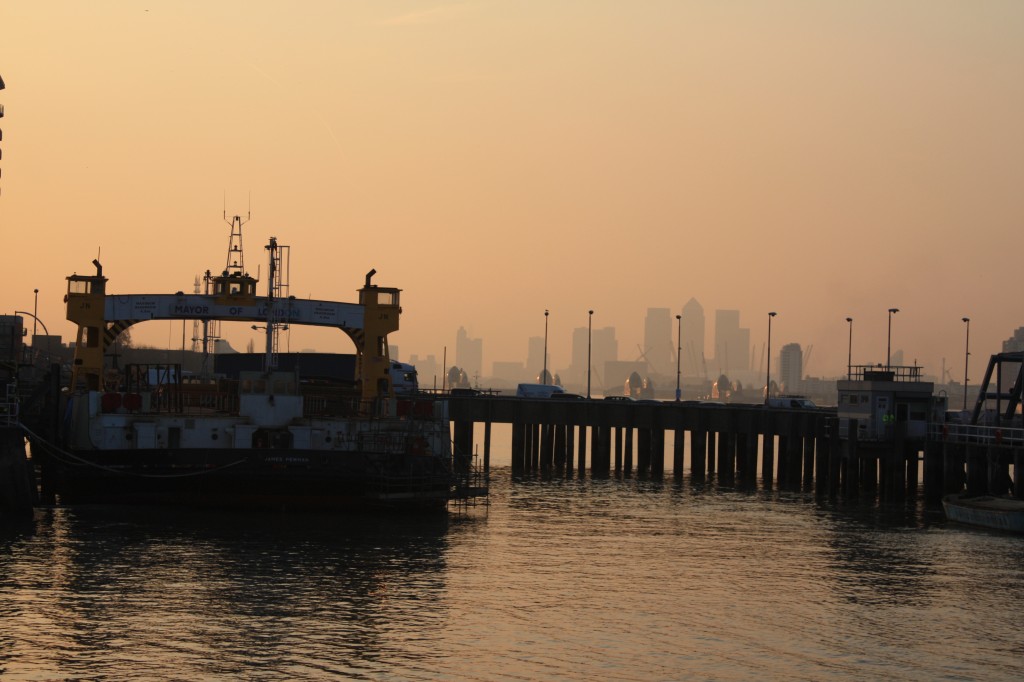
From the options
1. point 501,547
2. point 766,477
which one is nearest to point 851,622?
point 501,547

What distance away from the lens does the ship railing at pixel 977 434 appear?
69.5 m

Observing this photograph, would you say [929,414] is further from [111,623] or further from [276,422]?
[111,623]

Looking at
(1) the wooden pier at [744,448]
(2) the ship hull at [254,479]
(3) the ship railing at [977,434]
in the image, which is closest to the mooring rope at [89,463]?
(2) the ship hull at [254,479]

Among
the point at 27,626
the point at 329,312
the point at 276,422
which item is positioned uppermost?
the point at 329,312

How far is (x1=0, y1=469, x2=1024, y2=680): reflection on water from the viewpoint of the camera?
3550 centimetres

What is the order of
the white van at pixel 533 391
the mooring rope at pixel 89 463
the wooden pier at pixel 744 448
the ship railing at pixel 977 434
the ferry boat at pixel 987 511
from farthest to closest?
1. the white van at pixel 533 391
2. the wooden pier at pixel 744 448
3. the ship railing at pixel 977 434
4. the ferry boat at pixel 987 511
5. the mooring rope at pixel 89 463

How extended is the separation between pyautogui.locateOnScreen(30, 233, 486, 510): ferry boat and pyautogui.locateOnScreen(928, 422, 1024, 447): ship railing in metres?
26.0

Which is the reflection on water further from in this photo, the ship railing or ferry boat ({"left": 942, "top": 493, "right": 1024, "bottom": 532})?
the ship railing

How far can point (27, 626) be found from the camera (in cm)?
3800

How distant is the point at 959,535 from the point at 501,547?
21169 millimetres

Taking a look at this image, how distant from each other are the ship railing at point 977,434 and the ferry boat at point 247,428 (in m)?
26.0

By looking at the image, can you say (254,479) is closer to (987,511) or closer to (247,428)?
(247,428)

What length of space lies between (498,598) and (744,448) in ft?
190

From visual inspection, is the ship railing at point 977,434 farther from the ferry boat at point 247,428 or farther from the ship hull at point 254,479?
the ship hull at point 254,479
